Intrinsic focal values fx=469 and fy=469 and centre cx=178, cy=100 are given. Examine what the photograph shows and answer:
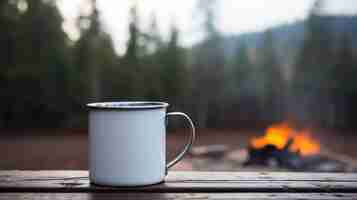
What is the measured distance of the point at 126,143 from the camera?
73 cm

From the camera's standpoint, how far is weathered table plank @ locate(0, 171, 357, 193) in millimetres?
754

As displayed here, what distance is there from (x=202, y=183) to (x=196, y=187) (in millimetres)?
36

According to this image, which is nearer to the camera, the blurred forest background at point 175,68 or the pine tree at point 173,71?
the blurred forest background at point 175,68

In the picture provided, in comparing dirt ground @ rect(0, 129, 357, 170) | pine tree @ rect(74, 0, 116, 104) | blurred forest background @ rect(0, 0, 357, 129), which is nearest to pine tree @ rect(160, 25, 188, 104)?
blurred forest background @ rect(0, 0, 357, 129)

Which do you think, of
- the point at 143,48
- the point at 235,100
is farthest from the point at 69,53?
the point at 235,100

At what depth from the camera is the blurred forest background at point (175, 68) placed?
802cm

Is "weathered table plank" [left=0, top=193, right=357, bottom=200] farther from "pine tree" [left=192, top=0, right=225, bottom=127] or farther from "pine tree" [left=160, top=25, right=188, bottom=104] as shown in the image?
"pine tree" [left=192, top=0, right=225, bottom=127]

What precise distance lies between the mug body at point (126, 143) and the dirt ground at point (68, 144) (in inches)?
141

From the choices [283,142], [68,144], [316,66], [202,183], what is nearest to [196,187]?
[202,183]

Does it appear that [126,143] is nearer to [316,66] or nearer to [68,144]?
[68,144]

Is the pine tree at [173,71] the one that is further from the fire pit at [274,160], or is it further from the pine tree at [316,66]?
the fire pit at [274,160]

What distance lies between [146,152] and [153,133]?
0.03m

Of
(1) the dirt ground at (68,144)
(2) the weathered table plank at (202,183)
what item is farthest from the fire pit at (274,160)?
(2) the weathered table plank at (202,183)

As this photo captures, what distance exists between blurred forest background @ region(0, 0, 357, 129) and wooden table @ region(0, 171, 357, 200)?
7228 millimetres
